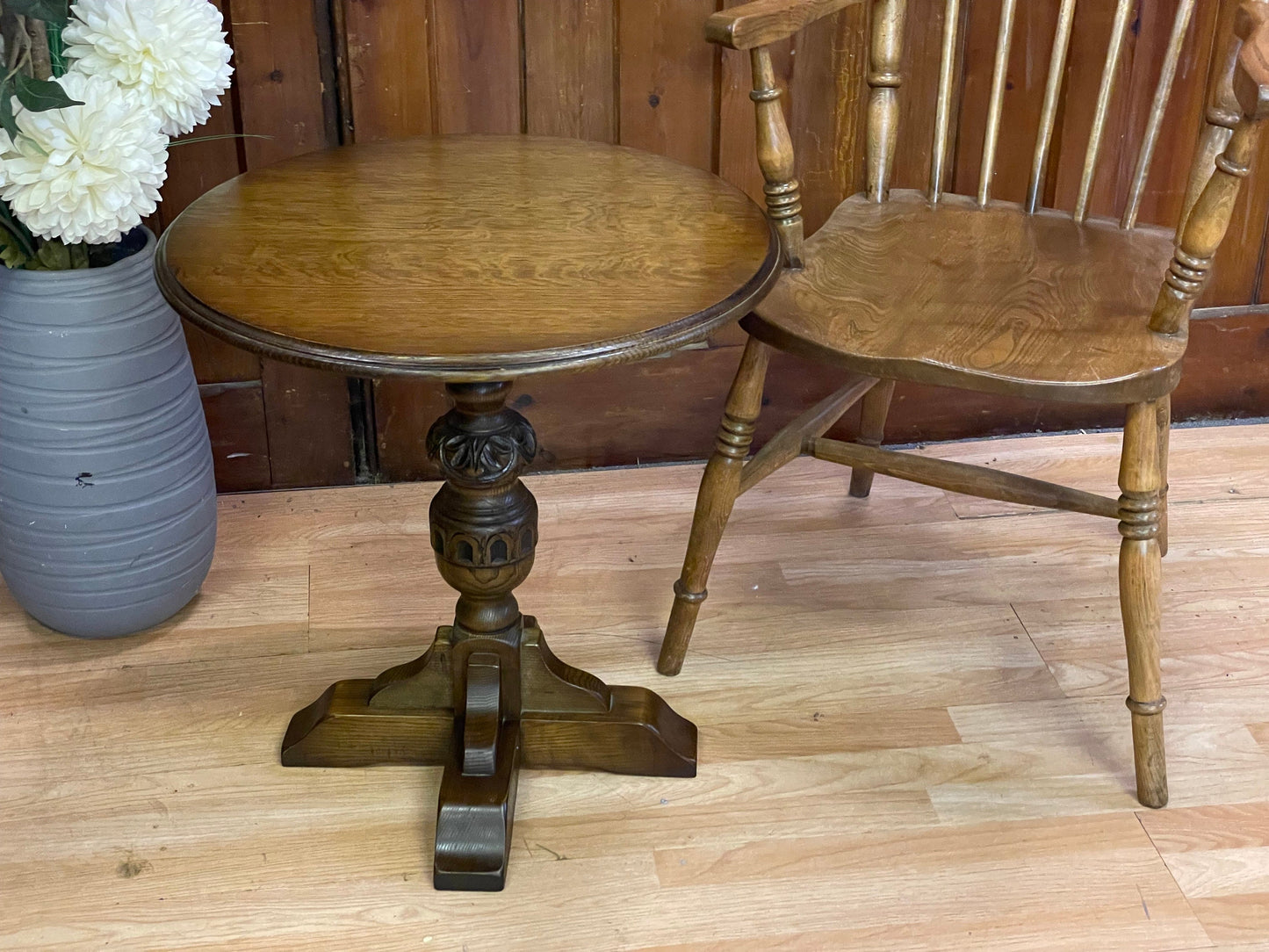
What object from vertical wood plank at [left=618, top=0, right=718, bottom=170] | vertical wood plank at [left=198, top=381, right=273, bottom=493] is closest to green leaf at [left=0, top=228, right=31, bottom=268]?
vertical wood plank at [left=198, top=381, right=273, bottom=493]

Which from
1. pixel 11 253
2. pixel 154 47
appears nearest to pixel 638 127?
pixel 154 47

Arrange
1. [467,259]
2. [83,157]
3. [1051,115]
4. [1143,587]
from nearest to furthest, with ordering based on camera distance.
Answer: [467,259] → [83,157] → [1143,587] → [1051,115]

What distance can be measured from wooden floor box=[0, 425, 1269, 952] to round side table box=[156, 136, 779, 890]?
0.06 meters

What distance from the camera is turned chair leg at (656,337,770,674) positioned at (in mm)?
1512

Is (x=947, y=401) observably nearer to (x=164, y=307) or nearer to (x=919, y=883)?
(x=919, y=883)

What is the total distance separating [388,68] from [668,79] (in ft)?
1.31

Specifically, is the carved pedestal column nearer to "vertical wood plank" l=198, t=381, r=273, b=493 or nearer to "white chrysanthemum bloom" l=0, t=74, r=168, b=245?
"white chrysanthemum bloom" l=0, t=74, r=168, b=245

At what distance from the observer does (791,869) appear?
1.38m

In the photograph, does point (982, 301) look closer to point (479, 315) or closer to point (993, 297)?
point (993, 297)

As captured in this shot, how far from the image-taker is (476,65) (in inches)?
71.2

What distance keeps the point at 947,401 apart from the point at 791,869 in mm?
1007

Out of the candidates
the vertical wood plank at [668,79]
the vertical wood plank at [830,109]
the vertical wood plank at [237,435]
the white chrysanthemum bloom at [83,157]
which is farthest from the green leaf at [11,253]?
the vertical wood plank at [830,109]

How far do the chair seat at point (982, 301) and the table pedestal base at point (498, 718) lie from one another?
45cm

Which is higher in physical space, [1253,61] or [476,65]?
[1253,61]
